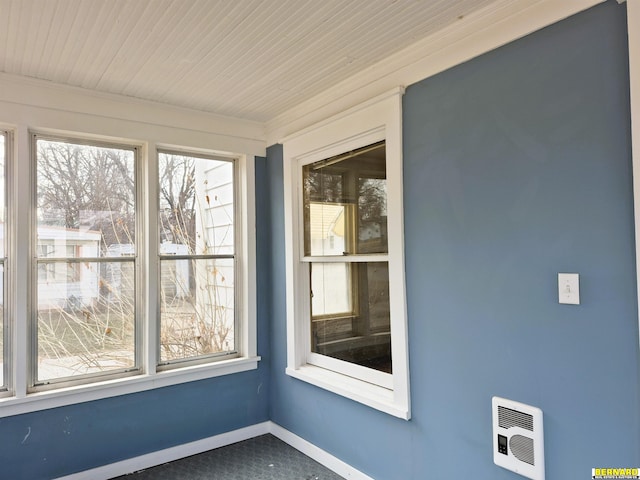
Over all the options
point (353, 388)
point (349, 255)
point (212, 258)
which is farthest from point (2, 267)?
point (353, 388)

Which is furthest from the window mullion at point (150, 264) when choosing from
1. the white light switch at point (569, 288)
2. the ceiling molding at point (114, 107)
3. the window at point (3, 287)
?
the white light switch at point (569, 288)

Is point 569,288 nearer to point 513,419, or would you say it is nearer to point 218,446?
point 513,419

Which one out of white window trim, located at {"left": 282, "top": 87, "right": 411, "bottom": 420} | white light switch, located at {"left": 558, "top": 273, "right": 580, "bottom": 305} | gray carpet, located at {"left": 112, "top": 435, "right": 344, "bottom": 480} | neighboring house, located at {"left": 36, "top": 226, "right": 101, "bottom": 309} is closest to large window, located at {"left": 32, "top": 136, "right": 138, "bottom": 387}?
neighboring house, located at {"left": 36, "top": 226, "right": 101, "bottom": 309}

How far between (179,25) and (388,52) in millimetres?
1079

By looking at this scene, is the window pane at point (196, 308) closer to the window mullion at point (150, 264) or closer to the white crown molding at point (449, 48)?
the window mullion at point (150, 264)

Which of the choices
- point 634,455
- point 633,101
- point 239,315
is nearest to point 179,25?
point 633,101

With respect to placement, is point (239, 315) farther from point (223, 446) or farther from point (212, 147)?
point (212, 147)

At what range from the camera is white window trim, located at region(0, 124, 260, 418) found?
252 centimetres

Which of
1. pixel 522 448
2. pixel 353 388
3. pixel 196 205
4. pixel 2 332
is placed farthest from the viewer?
pixel 196 205

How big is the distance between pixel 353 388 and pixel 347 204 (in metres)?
1.19

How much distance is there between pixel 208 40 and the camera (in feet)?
6.95

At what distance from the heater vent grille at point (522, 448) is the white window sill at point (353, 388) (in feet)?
1.92

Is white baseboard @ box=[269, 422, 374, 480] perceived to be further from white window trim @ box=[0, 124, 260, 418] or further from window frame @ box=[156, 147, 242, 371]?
window frame @ box=[156, 147, 242, 371]

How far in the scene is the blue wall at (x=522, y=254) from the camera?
1.55 metres
